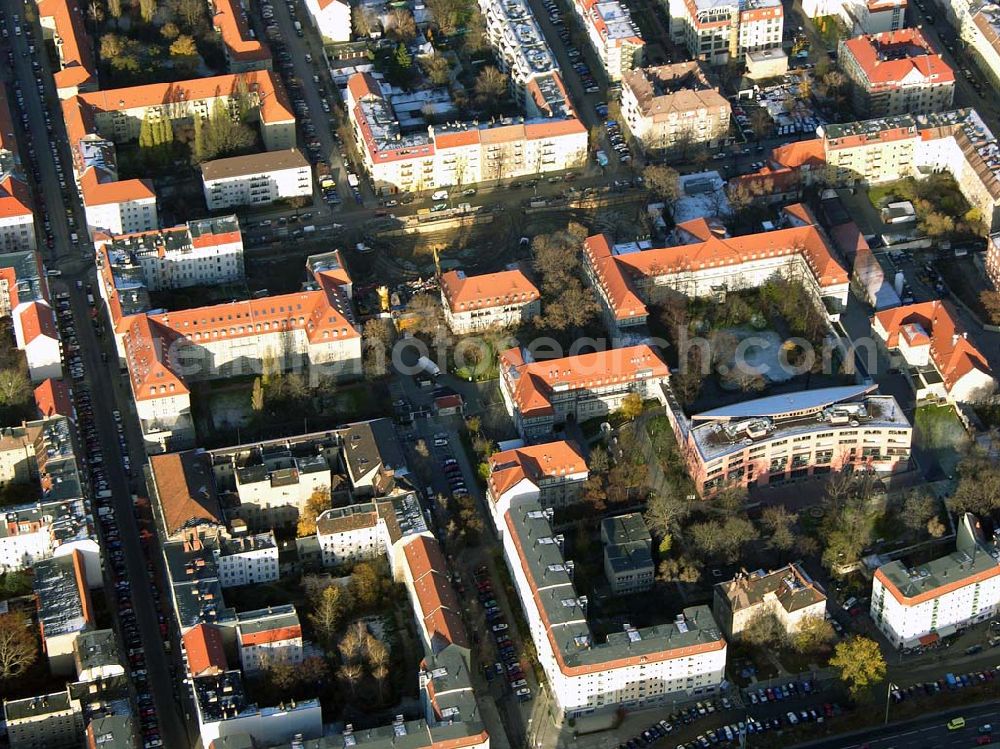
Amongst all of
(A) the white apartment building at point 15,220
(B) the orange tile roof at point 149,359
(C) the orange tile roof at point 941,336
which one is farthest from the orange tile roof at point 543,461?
(A) the white apartment building at point 15,220

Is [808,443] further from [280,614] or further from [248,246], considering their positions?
[248,246]

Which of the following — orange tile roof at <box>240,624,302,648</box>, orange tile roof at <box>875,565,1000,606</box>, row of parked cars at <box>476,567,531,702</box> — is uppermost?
orange tile roof at <box>240,624,302,648</box>

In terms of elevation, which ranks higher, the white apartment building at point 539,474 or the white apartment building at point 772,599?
the white apartment building at point 539,474

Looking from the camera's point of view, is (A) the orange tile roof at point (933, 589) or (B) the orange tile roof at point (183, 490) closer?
(A) the orange tile roof at point (933, 589)

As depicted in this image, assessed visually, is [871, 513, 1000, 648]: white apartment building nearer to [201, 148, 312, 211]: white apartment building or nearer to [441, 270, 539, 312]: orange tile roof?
[441, 270, 539, 312]: orange tile roof

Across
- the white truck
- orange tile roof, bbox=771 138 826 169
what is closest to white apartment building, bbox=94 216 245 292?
the white truck

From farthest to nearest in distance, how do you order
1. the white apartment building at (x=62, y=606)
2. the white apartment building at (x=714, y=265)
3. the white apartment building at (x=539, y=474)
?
the white apartment building at (x=714, y=265) → the white apartment building at (x=539, y=474) → the white apartment building at (x=62, y=606)

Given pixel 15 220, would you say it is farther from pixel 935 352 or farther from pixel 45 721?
pixel 935 352

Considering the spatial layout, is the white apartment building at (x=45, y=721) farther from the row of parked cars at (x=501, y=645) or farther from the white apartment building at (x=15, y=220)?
the white apartment building at (x=15, y=220)
